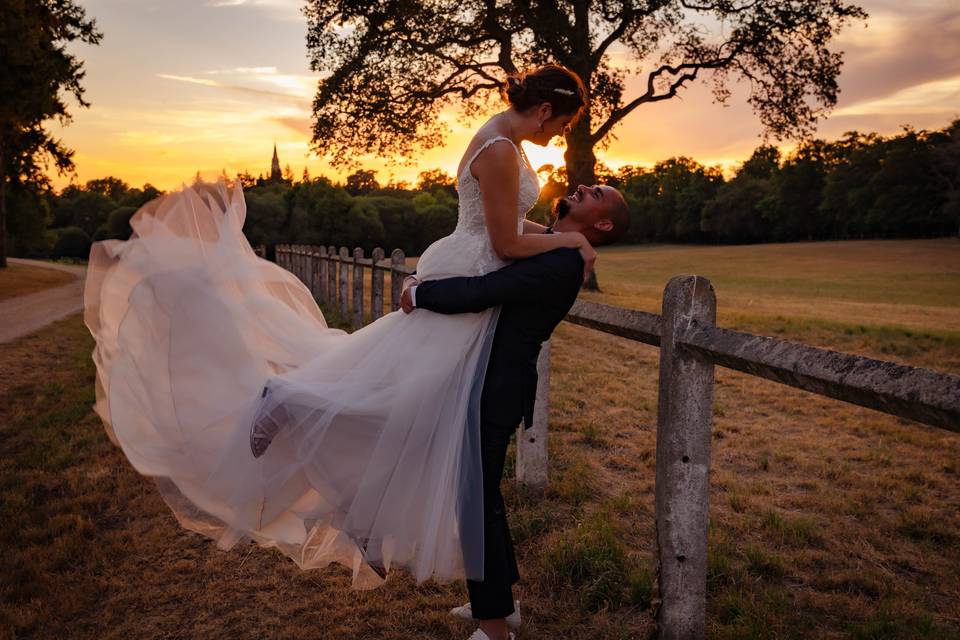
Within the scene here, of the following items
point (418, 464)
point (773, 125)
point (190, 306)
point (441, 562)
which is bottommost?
point (441, 562)

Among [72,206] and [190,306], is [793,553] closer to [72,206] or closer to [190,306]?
[190,306]

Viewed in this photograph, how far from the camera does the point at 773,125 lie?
22.7m

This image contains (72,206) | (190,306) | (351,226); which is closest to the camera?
(190,306)

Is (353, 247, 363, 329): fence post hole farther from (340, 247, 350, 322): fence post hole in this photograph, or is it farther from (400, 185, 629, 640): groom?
(400, 185, 629, 640): groom

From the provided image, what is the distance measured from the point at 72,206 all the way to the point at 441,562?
338ft

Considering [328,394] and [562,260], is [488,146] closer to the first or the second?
[562,260]

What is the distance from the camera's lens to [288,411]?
9.29 ft

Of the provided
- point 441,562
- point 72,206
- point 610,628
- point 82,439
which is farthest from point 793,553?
point 72,206

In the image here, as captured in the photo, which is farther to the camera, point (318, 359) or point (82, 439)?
point (82, 439)

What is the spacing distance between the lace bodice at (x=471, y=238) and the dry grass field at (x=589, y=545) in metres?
1.73

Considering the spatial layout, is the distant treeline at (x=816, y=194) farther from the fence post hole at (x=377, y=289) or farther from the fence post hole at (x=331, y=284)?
the fence post hole at (x=377, y=289)

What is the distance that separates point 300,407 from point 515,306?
0.97 m

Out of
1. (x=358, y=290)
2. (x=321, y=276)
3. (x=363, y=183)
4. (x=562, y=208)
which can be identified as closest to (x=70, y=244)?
(x=363, y=183)

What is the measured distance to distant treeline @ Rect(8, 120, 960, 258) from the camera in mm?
64750
